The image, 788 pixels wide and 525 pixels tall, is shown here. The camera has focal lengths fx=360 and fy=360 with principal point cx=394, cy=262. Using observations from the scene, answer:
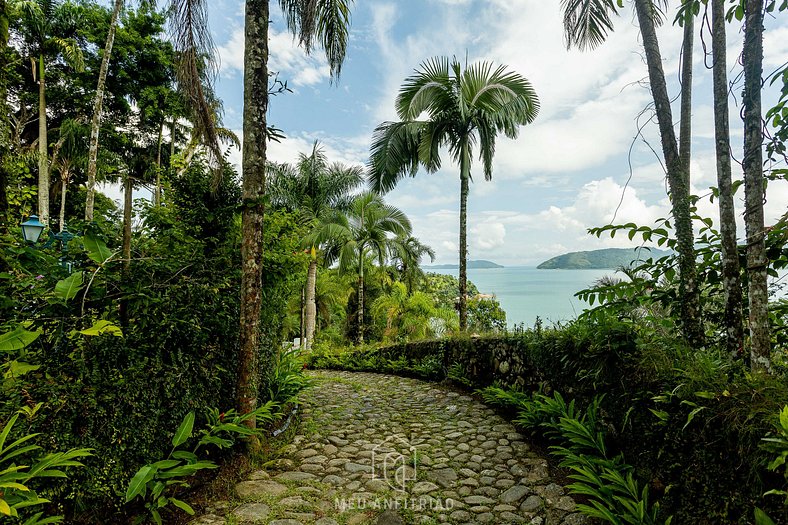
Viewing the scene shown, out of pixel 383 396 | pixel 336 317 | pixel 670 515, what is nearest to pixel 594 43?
pixel 670 515

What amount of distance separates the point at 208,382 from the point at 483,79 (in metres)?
9.24

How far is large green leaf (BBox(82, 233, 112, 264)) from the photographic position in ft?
8.12

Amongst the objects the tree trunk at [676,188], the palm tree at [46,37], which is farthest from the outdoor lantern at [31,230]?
the palm tree at [46,37]

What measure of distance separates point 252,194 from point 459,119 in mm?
7408

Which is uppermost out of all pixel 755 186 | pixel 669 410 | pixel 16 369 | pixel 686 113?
pixel 686 113

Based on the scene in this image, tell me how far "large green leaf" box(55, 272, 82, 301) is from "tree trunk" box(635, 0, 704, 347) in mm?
4474

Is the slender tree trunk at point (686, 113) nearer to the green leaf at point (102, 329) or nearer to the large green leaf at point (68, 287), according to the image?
the green leaf at point (102, 329)

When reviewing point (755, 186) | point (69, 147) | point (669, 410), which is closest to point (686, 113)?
point (755, 186)

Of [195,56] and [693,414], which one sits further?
[195,56]

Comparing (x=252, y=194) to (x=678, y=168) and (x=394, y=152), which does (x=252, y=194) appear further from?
(x=394, y=152)

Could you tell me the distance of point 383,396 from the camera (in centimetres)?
617

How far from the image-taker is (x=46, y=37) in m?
14.5

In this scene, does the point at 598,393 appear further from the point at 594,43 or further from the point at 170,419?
the point at 594,43

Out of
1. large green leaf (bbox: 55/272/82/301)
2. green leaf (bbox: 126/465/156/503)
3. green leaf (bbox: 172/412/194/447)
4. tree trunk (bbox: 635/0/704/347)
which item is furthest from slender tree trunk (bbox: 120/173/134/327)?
tree trunk (bbox: 635/0/704/347)
